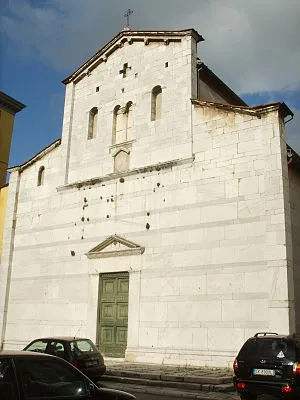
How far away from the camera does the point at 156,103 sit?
60.5ft

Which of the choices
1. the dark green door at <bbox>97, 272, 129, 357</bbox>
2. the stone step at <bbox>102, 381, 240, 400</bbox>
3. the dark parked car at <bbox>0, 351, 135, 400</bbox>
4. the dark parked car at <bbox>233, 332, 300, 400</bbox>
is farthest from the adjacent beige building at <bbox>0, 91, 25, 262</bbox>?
the dark parked car at <bbox>0, 351, 135, 400</bbox>

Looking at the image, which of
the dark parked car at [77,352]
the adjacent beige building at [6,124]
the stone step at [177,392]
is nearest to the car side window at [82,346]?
the dark parked car at [77,352]

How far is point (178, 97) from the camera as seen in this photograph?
17438 mm

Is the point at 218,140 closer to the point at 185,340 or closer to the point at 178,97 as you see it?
the point at 178,97

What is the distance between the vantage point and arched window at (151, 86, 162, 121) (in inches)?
715

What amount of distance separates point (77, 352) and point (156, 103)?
→ 35.0 feet

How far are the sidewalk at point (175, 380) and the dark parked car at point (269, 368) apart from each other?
39.7 inches

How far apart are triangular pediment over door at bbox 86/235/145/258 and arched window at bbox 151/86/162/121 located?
4.98 m

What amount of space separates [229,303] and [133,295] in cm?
370

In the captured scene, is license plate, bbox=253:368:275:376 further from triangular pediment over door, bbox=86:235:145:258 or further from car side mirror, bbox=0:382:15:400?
triangular pediment over door, bbox=86:235:145:258

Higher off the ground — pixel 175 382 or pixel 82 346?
pixel 82 346

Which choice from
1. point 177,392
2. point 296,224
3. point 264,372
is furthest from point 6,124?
point 264,372

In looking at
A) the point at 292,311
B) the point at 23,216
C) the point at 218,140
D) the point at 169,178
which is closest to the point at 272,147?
the point at 218,140

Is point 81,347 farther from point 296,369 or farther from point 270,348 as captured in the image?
point 296,369
